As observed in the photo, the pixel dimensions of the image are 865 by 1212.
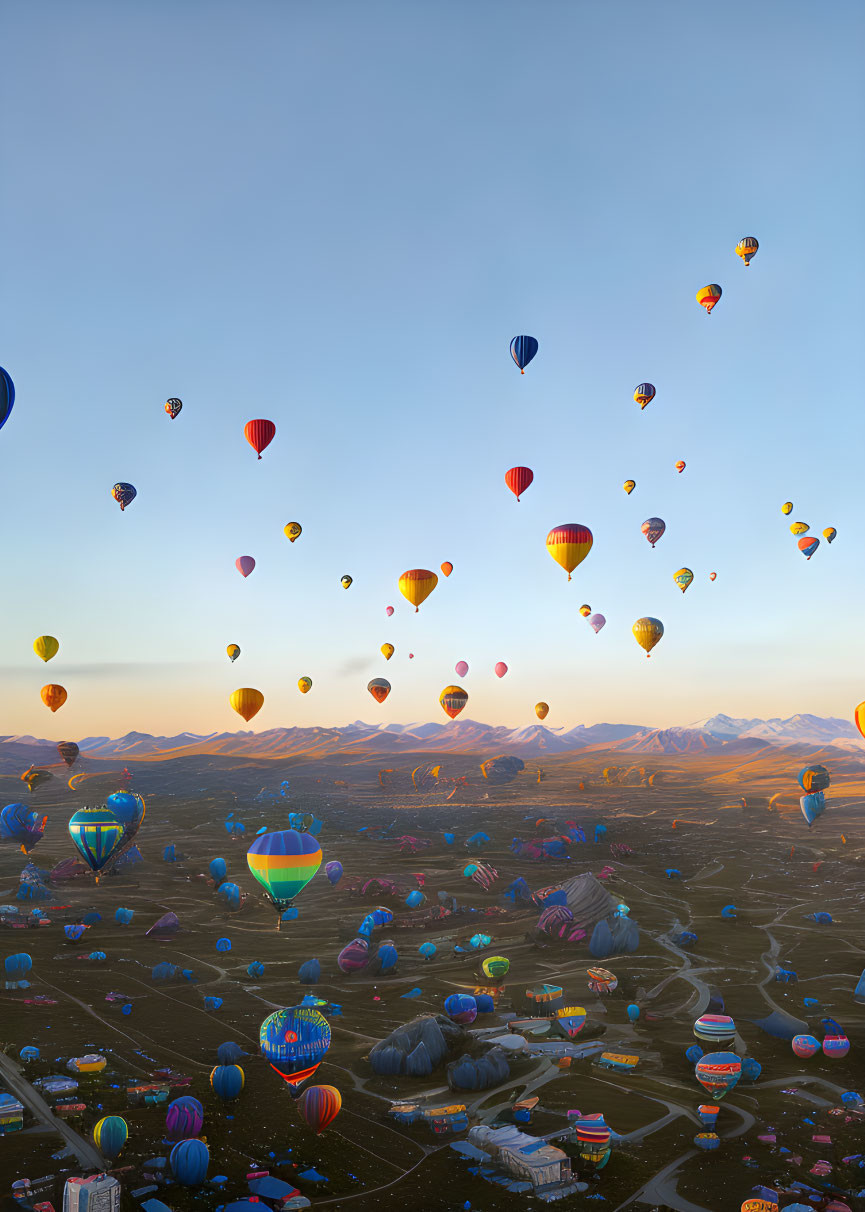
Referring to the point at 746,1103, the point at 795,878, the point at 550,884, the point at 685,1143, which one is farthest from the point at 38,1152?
the point at 795,878

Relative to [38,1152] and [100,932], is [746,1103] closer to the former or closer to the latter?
[38,1152]

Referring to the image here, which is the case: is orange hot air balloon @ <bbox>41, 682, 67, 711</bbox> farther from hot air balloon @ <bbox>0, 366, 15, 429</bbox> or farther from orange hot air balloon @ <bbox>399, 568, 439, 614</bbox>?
hot air balloon @ <bbox>0, 366, 15, 429</bbox>

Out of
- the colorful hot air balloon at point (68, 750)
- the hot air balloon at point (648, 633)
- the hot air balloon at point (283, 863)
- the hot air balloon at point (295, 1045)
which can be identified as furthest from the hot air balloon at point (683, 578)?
the colorful hot air balloon at point (68, 750)

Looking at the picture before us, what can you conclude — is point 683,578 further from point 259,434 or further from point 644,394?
point 259,434

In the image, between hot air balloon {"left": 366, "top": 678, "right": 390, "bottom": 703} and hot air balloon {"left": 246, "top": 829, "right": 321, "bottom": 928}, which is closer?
hot air balloon {"left": 246, "top": 829, "right": 321, "bottom": 928}

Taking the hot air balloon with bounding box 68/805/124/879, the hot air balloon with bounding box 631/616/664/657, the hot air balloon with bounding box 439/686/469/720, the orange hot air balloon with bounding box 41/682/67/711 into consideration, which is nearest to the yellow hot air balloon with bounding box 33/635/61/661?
the orange hot air balloon with bounding box 41/682/67/711

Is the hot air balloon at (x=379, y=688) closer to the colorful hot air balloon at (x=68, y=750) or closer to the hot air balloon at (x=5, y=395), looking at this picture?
the colorful hot air balloon at (x=68, y=750)
